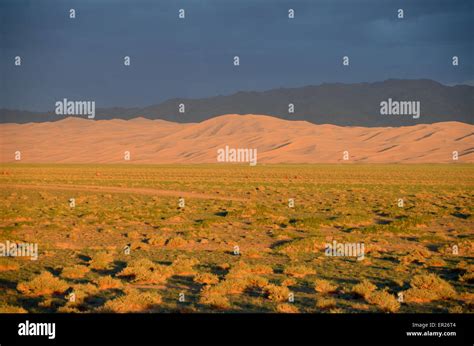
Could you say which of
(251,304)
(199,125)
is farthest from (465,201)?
(199,125)

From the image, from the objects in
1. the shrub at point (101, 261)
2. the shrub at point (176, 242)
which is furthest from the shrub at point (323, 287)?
the shrub at point (176, 242)

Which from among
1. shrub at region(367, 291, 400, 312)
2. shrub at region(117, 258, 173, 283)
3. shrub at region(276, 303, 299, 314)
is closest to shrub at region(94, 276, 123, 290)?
shrub at region(117, 258, 173, 283)

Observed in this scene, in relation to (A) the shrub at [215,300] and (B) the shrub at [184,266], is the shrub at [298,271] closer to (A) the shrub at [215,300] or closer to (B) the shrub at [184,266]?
(B) the shrub at [184,266]

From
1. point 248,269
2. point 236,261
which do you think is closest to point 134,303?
point 248,269

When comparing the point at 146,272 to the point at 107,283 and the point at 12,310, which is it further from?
the point at 12,310

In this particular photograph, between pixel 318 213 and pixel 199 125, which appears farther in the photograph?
pixel 199 125

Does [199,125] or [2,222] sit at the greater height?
[199,125]

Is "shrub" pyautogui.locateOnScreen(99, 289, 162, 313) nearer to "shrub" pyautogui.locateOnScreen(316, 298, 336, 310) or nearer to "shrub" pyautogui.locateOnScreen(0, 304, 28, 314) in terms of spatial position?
"shrub" pyautogui.locateOnScreen(0, 304, 28, 314)
